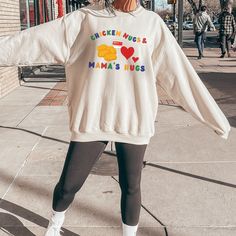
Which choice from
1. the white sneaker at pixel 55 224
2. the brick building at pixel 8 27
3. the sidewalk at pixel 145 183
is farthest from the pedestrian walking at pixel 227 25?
the white sneaker at pixel 55 224

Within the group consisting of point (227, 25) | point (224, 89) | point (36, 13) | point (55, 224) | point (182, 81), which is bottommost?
point (224, 89)

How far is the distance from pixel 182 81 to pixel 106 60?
517 millimetres

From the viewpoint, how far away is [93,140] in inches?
107

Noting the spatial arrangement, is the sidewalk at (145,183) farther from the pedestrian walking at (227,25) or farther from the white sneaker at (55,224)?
the pedestrian walking at (227,25)

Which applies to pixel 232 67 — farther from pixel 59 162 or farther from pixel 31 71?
pixel 59 162

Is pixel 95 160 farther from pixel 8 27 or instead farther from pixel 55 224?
pixel 8 27

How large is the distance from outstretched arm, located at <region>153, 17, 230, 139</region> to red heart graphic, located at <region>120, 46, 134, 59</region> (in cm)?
20

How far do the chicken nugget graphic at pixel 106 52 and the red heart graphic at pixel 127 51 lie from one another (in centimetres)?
5

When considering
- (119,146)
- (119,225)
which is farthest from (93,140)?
(119,225)

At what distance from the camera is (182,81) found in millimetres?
2770

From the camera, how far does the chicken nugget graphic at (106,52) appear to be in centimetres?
256

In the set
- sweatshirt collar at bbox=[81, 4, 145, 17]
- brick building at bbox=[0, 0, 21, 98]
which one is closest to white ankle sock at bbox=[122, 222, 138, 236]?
sweatshirt collar at bbox=[81, 4, 145, 17]

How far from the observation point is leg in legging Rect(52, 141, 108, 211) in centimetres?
275

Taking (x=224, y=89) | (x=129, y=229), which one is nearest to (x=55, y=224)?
(x=129, y=229)
